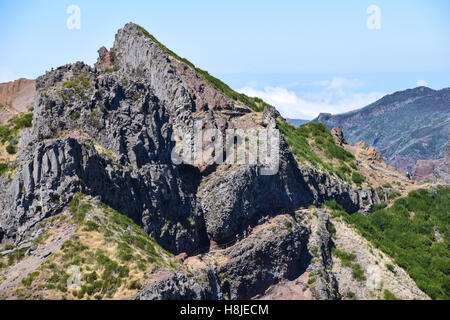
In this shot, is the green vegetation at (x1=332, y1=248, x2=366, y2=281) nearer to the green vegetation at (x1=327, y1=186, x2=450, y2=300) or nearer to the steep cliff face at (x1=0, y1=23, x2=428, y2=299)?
the steep cliff face at (x1=0, y1=23, x2=428, y2=299)

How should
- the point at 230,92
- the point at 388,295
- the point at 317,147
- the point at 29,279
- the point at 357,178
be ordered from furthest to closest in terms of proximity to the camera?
the point at 317,147 < the point at 230,92 < the point at 357,178 < the point at 388,295 < the point at 29,279

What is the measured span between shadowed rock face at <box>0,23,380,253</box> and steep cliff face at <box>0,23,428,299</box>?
5.4 inches

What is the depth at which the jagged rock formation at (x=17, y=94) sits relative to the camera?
3922 inches

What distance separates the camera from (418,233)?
82812 millimetres

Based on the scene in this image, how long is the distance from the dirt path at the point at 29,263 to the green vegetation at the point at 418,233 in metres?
43.7

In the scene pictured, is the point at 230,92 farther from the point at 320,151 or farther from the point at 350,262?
the point at 350,262

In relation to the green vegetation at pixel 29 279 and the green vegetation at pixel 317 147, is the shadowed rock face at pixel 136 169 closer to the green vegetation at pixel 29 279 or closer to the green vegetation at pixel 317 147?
the green vegetation at pixel 29 279

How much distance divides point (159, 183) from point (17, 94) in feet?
194

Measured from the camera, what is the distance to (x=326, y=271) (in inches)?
2584

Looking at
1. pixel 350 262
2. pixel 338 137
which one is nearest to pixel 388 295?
pixel 350 262

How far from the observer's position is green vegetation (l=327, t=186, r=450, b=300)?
70.6m

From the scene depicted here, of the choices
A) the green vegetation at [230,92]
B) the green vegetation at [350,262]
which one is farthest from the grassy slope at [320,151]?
the green vegetation at [350,262]

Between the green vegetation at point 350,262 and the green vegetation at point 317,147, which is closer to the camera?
the green vegetation at point 350,262

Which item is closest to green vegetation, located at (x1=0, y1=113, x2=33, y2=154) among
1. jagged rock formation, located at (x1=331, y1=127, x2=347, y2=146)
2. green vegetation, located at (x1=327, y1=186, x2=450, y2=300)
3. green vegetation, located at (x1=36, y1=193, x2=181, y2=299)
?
green vegetation, located at (x1=36, y1=193, x2=181, y2=299)
